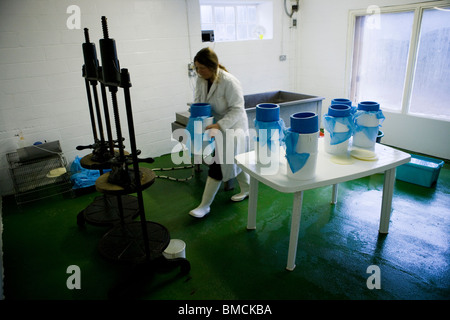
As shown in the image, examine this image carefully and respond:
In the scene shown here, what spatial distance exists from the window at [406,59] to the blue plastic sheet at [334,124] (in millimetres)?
2233

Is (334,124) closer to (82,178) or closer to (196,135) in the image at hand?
(196,135)

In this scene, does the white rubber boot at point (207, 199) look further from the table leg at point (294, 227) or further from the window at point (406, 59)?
the window at point (406, 59)

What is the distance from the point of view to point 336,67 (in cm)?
468

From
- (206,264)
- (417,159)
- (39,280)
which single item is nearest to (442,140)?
(417,159)

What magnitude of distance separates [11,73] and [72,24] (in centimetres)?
79

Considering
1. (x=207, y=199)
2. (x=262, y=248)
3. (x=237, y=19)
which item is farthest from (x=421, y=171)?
(x=237, y=19)

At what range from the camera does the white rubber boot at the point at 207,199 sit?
2756 millimetres

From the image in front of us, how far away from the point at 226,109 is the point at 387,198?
141 cm

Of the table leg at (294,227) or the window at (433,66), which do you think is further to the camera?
the window at (433,66)

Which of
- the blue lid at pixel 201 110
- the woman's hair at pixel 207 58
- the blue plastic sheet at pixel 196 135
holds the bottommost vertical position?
the blue plastic sheet at pixel 196 135

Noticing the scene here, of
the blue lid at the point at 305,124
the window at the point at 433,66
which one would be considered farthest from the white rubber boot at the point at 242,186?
the window at the point at 433,66

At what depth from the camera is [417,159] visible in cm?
329

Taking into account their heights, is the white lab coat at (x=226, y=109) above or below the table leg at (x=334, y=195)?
above

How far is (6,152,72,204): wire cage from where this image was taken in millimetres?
3234
